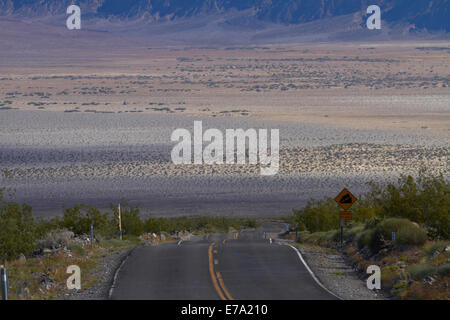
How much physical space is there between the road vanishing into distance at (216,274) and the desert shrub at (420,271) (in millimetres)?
1974

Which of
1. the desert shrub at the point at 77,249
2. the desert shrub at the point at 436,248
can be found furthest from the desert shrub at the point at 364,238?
the desert shrub at the point at 77,249

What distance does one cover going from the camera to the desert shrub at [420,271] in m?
17.9

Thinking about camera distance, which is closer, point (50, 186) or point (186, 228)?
→ point (186, 228)

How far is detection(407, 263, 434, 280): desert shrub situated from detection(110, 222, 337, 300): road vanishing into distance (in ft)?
6.48

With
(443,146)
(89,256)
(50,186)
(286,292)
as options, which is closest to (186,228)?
(50,186)

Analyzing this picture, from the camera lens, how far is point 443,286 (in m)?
16.8

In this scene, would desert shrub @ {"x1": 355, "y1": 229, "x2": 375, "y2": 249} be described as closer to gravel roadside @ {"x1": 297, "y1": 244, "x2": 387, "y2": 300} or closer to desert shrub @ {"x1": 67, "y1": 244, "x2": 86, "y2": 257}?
gravel roadside @ {"x1": 297, "y1": 244, "x2": 387, "y2": 300}

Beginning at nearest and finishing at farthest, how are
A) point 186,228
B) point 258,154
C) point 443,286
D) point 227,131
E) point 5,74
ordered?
point 443,286
point 186,228
point 258,154
point 227,131
point 5,74

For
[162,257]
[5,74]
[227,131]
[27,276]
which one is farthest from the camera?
[5,74]

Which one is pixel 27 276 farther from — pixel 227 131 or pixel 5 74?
pixel 5 74

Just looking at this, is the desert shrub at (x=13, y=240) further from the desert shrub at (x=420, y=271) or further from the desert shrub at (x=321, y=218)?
the desert shrub at (x=321, y=218)

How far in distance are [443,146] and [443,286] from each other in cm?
4172

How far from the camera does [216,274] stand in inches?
776

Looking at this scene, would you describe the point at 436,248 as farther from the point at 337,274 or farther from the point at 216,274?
the point at 216,274
